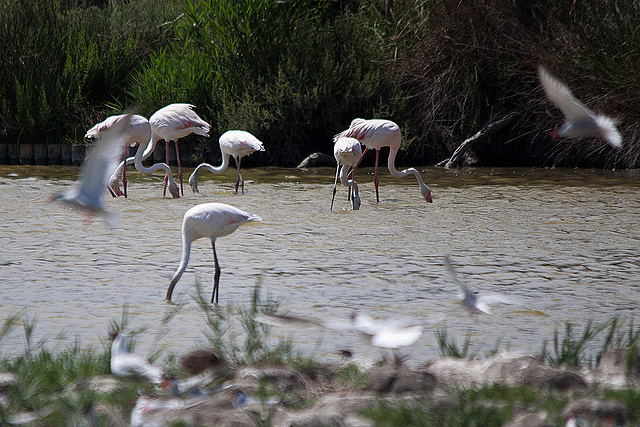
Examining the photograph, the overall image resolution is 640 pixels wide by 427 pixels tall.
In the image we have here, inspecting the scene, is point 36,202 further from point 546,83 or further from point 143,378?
point 143,378

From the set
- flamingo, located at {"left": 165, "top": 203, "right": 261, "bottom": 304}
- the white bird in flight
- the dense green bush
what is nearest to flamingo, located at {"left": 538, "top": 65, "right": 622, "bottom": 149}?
flamingo, located at {"left": 165, "top": 203, "right": 261, "bottom": 304}

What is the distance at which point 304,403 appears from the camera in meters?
2.68

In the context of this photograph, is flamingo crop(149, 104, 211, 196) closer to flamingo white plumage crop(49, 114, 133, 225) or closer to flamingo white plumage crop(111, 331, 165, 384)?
flamingo white plumage crop(49, 114, 133, 225)

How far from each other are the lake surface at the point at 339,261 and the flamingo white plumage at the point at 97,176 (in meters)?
0.52

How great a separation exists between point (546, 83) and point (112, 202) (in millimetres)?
4916

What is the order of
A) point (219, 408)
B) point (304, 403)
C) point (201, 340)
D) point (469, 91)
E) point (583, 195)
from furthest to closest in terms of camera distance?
point (469, 91) < point (583, 195) < point (201, 340) < point (304, 403) < point (219, 408)

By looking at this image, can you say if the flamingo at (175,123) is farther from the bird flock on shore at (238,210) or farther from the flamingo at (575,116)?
the flamingo at (575,116)

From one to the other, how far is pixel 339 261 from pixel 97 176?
74.9 inches

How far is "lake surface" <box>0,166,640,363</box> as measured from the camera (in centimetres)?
399

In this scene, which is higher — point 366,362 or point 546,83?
point 546,83

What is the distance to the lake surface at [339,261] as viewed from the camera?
3.99 meters

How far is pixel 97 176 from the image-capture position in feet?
14.0

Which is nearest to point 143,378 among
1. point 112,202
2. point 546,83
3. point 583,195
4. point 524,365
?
point 524,365

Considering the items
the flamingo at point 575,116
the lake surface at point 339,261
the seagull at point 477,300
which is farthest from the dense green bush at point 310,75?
the seagull at point 477,300
